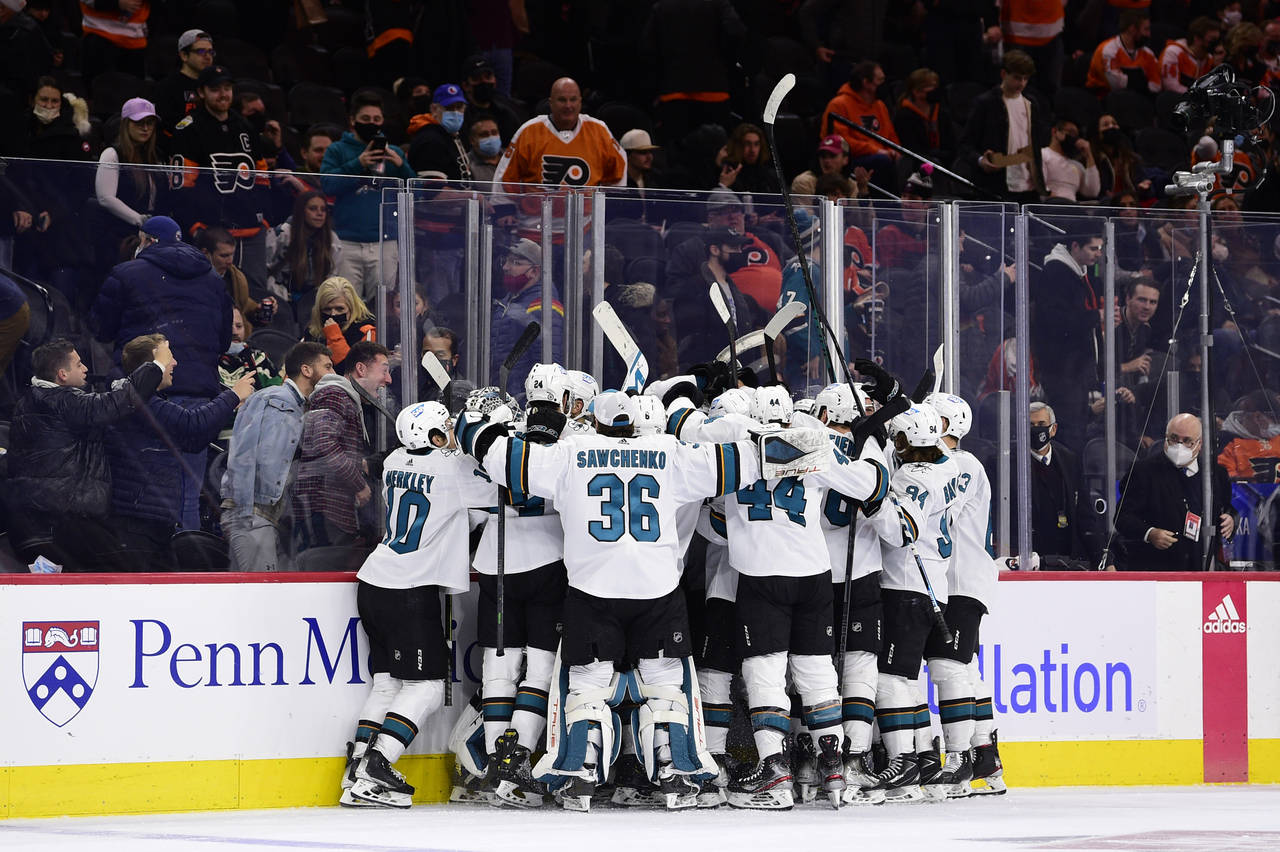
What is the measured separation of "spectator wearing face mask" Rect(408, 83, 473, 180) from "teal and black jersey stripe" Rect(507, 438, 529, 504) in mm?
2448

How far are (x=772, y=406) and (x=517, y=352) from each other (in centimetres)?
99

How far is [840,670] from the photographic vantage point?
649 cm

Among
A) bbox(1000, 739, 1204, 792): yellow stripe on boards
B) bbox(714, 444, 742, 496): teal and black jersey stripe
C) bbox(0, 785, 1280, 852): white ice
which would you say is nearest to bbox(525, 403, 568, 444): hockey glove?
bbox(714, 444, 742, 496): teal and black jersey stripe

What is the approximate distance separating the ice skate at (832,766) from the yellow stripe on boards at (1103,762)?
1.04 m

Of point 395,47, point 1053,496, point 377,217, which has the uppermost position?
point 395,47

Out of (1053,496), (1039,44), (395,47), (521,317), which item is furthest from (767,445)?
(1039,44)

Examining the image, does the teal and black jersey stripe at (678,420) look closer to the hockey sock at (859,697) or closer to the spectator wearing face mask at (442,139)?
the hockey sock at (859,697)

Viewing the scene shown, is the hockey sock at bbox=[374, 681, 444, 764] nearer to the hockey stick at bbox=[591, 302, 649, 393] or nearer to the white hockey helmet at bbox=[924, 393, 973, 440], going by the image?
the hockey stick at bbox=[591, 302, 649, 393]

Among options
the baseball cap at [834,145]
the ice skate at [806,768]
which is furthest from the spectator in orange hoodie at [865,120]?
the ice skate at [806,768]

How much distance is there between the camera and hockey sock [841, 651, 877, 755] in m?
6.41

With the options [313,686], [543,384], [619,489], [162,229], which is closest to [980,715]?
[619,489]

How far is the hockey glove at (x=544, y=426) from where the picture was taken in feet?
20.0

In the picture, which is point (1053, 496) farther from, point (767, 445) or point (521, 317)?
point (521, 317)

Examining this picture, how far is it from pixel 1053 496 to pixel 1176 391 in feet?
2.29
